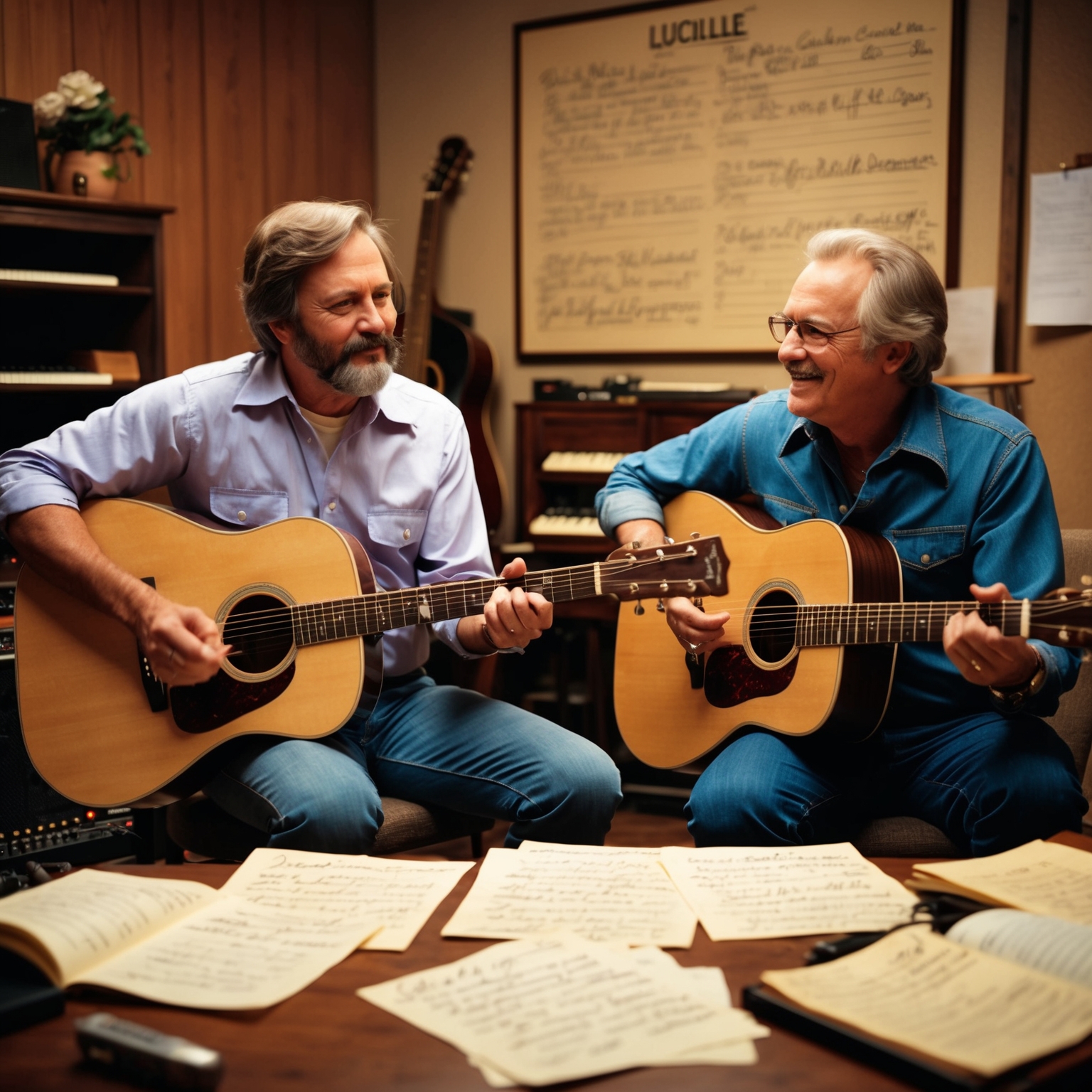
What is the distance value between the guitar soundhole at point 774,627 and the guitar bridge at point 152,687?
1.00 m

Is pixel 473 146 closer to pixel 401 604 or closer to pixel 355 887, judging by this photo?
pixel 401 604

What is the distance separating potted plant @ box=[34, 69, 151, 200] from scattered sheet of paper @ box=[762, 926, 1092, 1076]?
108 inches

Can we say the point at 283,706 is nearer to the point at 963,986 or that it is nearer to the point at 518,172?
the point at 963,986

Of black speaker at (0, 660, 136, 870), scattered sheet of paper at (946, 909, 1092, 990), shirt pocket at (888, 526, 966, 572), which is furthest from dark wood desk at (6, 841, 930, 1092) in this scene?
black speaker at (0, 660, 136, 870)

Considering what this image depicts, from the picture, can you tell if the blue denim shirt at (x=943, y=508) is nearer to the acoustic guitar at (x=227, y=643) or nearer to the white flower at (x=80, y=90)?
the acoustic guitar at (x=227, y=643)

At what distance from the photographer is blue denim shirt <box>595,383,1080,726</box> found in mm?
1843

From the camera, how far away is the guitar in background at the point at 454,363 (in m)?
3.80

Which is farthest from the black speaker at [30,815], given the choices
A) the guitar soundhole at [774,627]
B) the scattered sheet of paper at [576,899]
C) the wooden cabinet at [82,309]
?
the guitar soundhole at [774,627]

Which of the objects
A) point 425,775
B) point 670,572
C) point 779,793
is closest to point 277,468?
point 425,775

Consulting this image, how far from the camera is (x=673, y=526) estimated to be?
2254 mm

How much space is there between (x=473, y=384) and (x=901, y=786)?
2336 millimetres

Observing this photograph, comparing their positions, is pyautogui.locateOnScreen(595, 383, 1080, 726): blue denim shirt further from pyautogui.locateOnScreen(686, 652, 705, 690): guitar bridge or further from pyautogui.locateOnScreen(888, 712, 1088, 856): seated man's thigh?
pyautogui.locateOnScreen(686, 652, 705, 690): guitar bridge

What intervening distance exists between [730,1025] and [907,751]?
97cm

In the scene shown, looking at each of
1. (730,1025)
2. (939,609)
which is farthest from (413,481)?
(730,1025)
